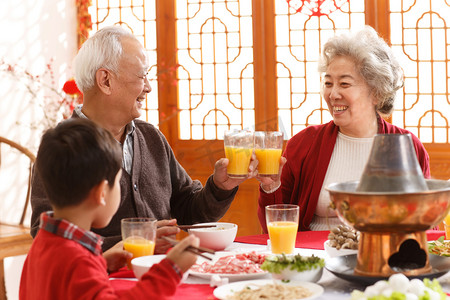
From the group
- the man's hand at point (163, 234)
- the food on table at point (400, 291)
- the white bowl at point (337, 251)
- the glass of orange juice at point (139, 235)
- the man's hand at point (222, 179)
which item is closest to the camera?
the food on table at point (400, 291)

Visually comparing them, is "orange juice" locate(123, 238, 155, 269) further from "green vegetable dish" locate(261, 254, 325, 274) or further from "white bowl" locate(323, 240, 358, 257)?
"white bowl" locate(323, 240, 358, 257)

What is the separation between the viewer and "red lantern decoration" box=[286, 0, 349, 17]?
4445 mm

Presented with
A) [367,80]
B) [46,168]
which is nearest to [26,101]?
[367,80]

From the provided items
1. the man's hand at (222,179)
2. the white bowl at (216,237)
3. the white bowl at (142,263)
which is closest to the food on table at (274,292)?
the white bowl at (142,263)

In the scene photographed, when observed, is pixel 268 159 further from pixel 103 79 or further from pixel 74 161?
pixel 74 161

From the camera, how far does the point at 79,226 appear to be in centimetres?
160

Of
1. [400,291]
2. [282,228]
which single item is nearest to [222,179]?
[282,228]

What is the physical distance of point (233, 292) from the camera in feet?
5.31

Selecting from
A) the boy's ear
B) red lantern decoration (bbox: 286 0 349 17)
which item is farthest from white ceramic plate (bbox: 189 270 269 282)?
red lantern decoration (bbox: 286 0 349 17)

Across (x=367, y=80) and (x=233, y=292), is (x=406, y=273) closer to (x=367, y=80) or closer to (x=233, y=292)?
(x=233, y=292)

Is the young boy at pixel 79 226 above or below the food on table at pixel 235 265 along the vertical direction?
above

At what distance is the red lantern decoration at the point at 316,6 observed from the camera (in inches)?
175

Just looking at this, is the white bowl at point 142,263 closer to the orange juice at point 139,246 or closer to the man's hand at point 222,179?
the orange juice at point 139,246

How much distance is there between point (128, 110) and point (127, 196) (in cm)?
33
